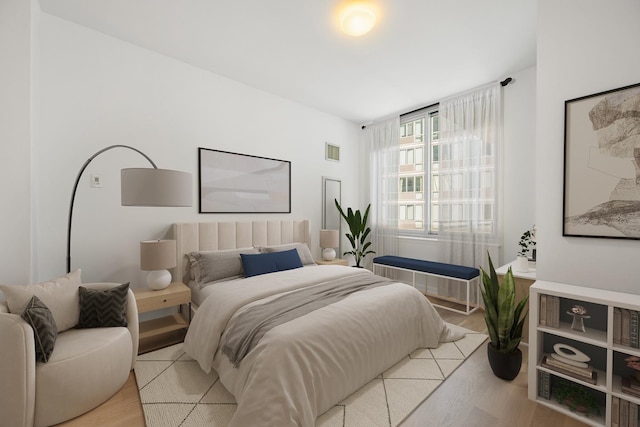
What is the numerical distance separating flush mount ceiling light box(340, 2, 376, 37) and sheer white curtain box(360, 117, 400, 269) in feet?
8.10

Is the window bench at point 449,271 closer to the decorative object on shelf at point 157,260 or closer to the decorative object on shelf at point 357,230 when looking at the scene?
the decorative object on shelf at point 357,230

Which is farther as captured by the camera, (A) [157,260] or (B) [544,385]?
(A) [157,260]

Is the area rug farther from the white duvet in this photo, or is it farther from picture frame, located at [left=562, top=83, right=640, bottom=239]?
picture frame, located at [left=562, top=83, right=640, bottom=239]

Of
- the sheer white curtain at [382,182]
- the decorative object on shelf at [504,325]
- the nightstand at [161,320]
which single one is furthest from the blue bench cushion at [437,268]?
the nightstand at [161,320]

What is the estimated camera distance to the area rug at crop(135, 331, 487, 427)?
1.62 metres

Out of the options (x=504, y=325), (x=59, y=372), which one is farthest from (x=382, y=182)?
(x=59, y=372)

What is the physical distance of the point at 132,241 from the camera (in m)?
2.74

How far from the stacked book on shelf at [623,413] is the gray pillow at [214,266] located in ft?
9.69

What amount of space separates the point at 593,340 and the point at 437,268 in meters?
1.89

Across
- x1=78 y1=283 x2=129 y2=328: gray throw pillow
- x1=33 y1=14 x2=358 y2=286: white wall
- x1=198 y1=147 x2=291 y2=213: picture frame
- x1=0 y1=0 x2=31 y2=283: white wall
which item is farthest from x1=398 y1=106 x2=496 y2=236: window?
x1=0 y1=0 x2=31 y2=283: white wall

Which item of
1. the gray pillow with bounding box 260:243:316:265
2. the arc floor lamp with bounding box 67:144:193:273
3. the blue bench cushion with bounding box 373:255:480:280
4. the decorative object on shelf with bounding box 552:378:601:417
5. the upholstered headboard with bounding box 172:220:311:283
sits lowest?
the decorative object on shelf with bounding box 552:378:601:417

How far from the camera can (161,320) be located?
2764mm

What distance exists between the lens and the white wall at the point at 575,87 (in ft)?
5.41

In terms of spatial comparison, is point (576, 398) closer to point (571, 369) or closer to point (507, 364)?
point (571, 369)
